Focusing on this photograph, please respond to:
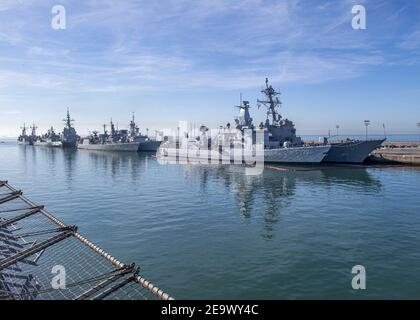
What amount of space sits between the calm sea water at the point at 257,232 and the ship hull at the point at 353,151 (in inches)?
1003

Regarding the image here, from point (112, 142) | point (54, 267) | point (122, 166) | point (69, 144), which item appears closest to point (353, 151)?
point (122, 166)

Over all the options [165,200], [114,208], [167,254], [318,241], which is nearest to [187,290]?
[167,254]

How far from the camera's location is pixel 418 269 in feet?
60.5

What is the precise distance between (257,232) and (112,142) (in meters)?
145

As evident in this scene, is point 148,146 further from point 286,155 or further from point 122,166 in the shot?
point 286,155

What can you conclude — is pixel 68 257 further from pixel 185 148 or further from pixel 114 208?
pixel 185 148

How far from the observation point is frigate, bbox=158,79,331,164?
7631 centimetres

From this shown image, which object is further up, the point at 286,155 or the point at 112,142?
the point at 112,142

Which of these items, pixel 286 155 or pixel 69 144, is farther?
pixel 69 144

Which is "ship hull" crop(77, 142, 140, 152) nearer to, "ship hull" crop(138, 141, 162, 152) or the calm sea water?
"ship hull" crop(138, 141, 162, 152)

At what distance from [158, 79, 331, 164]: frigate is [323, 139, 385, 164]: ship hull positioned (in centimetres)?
492

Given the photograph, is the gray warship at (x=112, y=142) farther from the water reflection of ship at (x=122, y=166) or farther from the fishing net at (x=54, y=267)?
the fishing net at (x=54, y=267)

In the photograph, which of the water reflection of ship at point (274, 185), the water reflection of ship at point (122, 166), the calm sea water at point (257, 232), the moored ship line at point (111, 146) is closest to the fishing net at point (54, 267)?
the calm sea water at point (257, 232)

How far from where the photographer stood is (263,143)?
82000 millimetres
